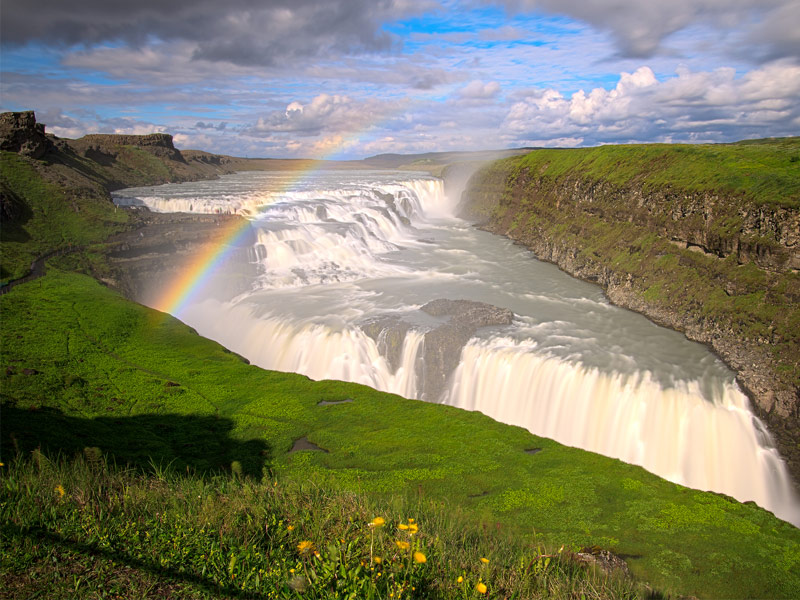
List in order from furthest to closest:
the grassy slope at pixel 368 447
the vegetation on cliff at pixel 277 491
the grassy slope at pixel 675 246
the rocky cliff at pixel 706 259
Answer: the grassy slope at pixel 675 246
the rocky cliff at pixel 706 259
the grassy slope at pixel 368 447
the vegetation on cliff at pixel 277 491

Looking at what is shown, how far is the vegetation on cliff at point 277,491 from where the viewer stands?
19.6ft

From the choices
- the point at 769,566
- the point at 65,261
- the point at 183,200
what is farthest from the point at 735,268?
the point at 183,200

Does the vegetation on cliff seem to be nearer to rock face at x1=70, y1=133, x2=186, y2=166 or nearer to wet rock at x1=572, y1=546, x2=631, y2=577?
wet rock at x1=572, y1=546, x2=631, y2=577

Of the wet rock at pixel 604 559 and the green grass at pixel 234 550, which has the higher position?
the green grass at pixel 234 550

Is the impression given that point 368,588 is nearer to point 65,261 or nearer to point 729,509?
point 729,509

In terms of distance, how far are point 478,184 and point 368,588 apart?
5970 cm

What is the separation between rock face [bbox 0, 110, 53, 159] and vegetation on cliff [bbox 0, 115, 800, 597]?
96.9 ft

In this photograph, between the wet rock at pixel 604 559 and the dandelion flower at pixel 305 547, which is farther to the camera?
the wet rock at pixel 604 559

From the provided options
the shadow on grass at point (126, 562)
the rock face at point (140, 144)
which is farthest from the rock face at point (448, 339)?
the rock face at point (140, 144)

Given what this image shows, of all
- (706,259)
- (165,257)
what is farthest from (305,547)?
(165,257)

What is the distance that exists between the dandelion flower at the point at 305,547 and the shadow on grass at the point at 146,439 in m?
5.41

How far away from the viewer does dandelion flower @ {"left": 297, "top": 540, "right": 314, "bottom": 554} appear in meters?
6.08

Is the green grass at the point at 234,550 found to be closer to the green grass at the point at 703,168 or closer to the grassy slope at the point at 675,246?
the grassy slope at the point at 675,246

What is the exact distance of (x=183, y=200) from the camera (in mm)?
48438
